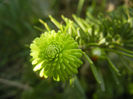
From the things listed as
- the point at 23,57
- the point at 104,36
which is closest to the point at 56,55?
the point at 104,36

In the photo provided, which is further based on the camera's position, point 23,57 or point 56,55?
point 23,57

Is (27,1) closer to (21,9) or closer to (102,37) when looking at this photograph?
(21,9)

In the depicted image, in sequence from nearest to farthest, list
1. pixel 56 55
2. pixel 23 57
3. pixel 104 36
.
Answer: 1. pixel 56 55
2. pixel 104 36
3. pixel 23 57

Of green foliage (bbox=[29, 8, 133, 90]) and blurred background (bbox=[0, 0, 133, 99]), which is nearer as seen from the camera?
green foliage (bbox=[29, 8, 133, 90])

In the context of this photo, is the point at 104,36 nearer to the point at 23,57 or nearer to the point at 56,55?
the point at 56,55

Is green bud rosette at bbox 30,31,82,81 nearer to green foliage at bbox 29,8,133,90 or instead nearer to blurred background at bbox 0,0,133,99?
green foliage at bbox 29,8,133,90

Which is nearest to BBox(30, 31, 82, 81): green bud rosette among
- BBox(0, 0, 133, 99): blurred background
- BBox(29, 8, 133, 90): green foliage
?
BBox(29, 8, 133, 90): green foliage
